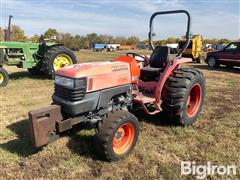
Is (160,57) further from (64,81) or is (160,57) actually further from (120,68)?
(64,81)

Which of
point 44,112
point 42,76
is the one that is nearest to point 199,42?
point 42,76

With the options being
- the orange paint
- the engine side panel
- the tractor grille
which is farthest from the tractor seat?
the tractor grille

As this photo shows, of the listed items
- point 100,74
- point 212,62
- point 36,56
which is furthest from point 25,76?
point 212,62

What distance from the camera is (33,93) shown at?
289 inches

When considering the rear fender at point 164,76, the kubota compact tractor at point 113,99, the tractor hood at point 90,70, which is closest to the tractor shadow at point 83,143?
the kubota compact tractor at point 113,99

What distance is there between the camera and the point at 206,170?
342cm

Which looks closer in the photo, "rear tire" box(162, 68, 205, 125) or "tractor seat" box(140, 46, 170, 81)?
"rear tire" box(162, 68, 205, 125)

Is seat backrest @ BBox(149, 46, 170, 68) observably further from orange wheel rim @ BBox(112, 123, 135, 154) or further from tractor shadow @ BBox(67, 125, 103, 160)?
tractor shadow @ BBox(67, 125, 103, 160)

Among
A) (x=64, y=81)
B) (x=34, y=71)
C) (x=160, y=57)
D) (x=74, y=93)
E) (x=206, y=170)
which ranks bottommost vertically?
(x=206, y=170)

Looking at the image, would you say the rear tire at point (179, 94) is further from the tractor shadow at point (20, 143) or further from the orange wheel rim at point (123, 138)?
the tractor shadow at point (20, 143)

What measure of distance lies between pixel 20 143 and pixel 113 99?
62.5 inches

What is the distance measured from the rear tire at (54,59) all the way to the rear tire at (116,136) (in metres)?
5.78

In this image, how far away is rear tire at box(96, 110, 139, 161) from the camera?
11.0 ft

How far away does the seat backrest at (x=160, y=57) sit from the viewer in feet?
15.6
